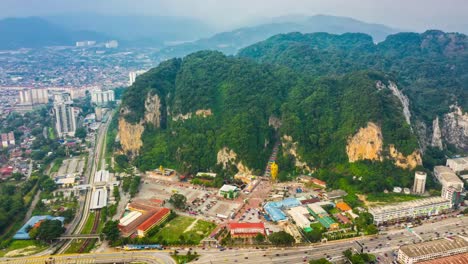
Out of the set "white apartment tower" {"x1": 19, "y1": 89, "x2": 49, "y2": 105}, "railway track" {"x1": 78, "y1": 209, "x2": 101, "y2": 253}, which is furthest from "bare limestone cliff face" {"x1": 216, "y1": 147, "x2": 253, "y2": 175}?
"white apartment tower" {"x1": 19, "y1": 89, "x2": 49, "y2": 105}

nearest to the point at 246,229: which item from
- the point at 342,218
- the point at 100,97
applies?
the point at 342,218

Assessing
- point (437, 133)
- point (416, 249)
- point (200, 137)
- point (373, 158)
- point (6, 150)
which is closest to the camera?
point (416, 249)

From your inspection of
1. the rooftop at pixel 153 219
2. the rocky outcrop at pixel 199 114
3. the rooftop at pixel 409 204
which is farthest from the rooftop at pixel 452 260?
the rocky outcrop at pixel 199 114

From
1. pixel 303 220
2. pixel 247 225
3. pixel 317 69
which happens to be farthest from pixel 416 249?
pixel 317 69

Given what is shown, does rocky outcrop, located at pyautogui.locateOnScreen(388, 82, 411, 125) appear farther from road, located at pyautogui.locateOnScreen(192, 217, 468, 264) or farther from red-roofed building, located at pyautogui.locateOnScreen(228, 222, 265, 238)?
red-roofed building, located at pyautogui.locateOnScreen(228, 222, 265, 238)

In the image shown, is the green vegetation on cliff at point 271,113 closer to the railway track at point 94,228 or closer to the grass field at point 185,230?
the grass field at point 185,230

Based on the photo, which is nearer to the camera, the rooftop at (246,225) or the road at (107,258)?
the road at (107,258)

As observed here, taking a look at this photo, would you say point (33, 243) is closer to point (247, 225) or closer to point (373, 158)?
point (247, 225)

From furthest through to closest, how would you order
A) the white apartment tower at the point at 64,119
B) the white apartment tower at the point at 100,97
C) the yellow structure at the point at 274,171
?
the white apartment tower at the point at 100,97, the white apartment tower at the point at 64,119, the yellow structure at the point at 274,171
